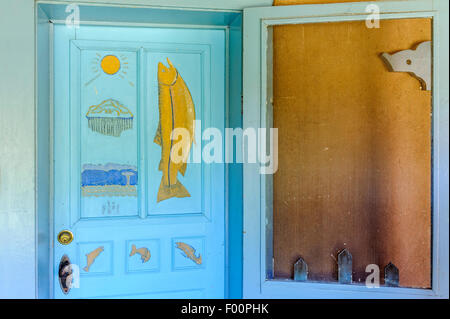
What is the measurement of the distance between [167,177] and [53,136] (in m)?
0.59

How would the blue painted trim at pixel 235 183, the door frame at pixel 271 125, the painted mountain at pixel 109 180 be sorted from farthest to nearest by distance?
the painted mountain at pixel 109 180 → the blue painted trim at pixel 235 183 → the door frame at pixel 271 125

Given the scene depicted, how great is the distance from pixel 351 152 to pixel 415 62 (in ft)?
1.51

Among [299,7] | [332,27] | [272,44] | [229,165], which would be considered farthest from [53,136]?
[332,27]

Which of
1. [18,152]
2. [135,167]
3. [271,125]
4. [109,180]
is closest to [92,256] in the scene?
[109,180]

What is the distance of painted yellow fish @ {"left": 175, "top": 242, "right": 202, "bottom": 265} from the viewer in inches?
57.8

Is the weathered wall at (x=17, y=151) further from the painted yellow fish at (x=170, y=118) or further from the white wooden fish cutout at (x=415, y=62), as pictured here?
the white wooden fish cutout at (x=415, y=62)

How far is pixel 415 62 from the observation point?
1.18m

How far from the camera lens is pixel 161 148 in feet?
4.74

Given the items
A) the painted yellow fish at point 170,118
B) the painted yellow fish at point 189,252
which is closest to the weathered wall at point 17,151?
the painted yellow fish at point 170,118

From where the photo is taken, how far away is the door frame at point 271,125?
115 centimetres

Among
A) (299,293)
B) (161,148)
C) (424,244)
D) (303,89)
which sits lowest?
(299,293)

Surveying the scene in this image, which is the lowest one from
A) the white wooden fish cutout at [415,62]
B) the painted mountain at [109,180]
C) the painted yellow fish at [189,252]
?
the painted yellow fish at [189,252]

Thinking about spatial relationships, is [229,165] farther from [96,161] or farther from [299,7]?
[299,7]
